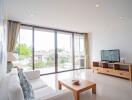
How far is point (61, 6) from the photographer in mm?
2963

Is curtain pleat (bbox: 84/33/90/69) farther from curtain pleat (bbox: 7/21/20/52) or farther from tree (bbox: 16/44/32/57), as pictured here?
curtain pleat (bbox: 7/21/20/52)

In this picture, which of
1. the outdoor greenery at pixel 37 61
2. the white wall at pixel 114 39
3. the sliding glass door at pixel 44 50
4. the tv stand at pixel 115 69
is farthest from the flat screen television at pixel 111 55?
the sliding glass door at pixel 44 50

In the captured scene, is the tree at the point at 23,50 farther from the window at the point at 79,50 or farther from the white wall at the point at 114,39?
the white wall at the point at 114,39

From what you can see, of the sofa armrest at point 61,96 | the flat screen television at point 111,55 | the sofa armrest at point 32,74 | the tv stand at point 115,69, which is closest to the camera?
the sofa armrest at point 61,96

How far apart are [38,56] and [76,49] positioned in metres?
2.64

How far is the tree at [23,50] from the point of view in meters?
4.65

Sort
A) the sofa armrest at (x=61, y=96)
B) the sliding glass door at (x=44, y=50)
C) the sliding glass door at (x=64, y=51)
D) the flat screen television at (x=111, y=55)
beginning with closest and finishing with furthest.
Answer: the sofa armrest at (x=61, y=96)
the flat screen television at (x=111, y=55)
the sliding glass door at (x=44, y=50)
the sliding glass door at (x=64, y=51)

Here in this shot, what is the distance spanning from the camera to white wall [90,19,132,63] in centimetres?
485

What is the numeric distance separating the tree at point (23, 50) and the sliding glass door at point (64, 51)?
164 cm

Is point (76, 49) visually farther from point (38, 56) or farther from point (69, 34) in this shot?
point (38, 56)

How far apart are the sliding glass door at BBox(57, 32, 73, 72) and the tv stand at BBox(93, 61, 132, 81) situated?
5.20ft

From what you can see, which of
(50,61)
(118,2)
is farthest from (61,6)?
(50,61)

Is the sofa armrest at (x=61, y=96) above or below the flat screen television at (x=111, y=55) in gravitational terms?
below

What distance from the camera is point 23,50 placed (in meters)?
4.79
